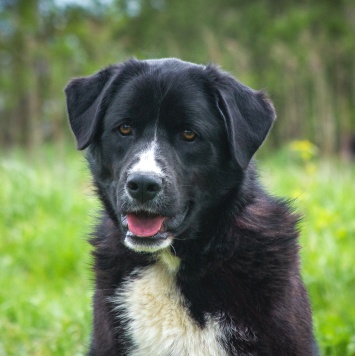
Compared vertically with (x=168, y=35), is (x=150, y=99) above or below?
above

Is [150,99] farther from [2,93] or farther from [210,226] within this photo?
[2,93]

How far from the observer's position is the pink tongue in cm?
338

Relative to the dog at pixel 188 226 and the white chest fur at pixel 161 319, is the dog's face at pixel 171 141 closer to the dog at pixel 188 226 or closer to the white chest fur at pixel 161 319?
the dog at pixel 188 226

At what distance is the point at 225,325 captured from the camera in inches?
130

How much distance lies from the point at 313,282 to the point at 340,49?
1662 cm

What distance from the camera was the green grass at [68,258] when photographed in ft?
15.8

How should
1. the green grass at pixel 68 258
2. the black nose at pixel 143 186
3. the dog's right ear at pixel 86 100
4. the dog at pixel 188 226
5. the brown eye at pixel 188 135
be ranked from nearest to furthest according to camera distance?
the black nose at pixel 143 186 → the dog at pixel 188 226 → the brown eye at pixel 188 135 → the dog's right ear at pixel 86 100 → the green grass at pixel 68 258

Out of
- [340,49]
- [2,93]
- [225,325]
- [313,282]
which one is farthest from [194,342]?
[340,49]

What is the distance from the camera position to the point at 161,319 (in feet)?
11.1

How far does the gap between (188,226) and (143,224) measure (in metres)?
0.23

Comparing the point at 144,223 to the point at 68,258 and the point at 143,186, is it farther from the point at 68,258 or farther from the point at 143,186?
the point at 68,258

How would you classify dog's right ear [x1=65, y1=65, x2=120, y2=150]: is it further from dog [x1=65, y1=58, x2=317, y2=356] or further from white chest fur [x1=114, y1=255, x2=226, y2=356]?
white chest fur [x1=114, y1=255, x2=226, y2=356]

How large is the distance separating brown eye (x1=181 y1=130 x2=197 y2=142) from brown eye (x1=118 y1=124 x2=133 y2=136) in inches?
10.8

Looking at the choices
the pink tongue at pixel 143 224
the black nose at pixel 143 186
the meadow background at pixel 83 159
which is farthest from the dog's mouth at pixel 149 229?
the meadow background at pixel 83 159
